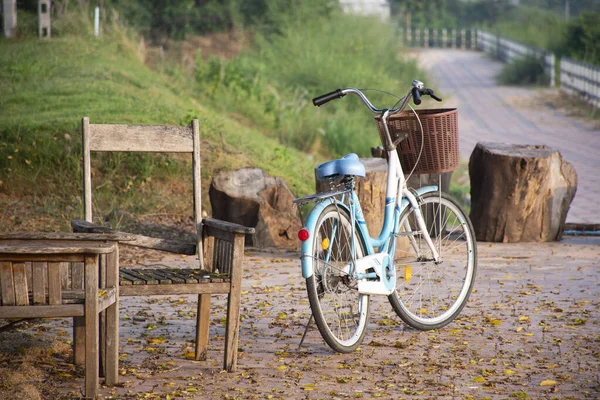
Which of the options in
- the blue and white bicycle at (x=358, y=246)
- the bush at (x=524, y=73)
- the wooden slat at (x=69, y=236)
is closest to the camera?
the wooden slat at (x=69, y=236)

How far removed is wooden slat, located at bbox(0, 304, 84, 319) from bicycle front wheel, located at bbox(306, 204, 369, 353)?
1254 mm

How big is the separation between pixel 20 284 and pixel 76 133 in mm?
7193

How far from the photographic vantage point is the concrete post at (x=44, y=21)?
763 inches

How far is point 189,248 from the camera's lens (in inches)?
201

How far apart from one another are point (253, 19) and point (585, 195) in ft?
59.4

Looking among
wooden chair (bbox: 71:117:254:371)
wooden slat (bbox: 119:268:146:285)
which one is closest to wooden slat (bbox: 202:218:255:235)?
wooden chair (bbox: 71:117:254:371)

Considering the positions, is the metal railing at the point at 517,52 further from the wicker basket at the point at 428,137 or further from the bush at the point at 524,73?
the wicker basket at the point at 428,137

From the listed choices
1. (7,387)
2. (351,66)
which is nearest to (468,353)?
(7,387)

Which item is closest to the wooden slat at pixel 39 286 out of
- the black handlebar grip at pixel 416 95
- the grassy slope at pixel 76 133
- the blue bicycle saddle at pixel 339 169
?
the blue bicycle saddle at pixel 339 169

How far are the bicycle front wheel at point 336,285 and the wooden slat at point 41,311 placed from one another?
125cm

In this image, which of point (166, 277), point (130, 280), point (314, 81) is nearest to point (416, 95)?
point (166, 277)

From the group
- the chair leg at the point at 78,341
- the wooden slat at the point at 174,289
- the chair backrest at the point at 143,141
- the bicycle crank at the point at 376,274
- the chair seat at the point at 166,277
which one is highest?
the chair backrest at the point at 143,141

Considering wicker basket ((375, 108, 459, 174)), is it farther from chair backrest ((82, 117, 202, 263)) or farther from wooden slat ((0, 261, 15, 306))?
wooden slat ((0, 261, 15, 306))

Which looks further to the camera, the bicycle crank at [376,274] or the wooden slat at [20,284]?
the bicycle crank at [376,274]
